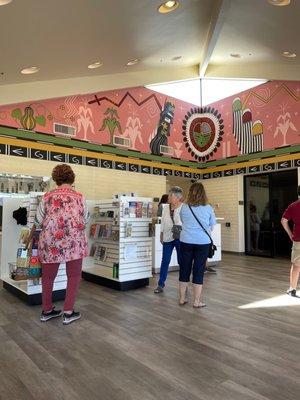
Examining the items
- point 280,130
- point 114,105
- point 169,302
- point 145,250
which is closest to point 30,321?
point 169,302

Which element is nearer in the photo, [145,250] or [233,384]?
[233,384]

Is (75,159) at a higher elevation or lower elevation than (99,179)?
higher

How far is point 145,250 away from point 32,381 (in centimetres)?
285

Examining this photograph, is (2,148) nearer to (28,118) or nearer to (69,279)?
(28,118)

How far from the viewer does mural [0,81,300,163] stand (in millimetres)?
7275

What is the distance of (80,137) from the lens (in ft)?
25.0

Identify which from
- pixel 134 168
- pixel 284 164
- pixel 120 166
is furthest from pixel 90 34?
pixel 284 164

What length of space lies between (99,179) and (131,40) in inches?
144

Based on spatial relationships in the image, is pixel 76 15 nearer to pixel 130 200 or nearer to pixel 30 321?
pixel 130 200

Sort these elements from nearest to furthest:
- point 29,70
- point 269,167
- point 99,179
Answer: point 29,70 → point 99,179 → point 269,167

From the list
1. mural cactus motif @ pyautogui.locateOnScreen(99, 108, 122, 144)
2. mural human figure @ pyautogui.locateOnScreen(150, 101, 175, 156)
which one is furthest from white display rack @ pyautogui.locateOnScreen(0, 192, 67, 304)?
mural human figure @ pyautogui.locateOnScreen(150, 101, 175, 156)

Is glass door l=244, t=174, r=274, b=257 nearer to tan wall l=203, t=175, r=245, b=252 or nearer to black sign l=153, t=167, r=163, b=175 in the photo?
tan wall l=203, t=175, r=245, b=252

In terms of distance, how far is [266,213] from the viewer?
904cm

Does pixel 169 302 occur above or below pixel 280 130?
below
